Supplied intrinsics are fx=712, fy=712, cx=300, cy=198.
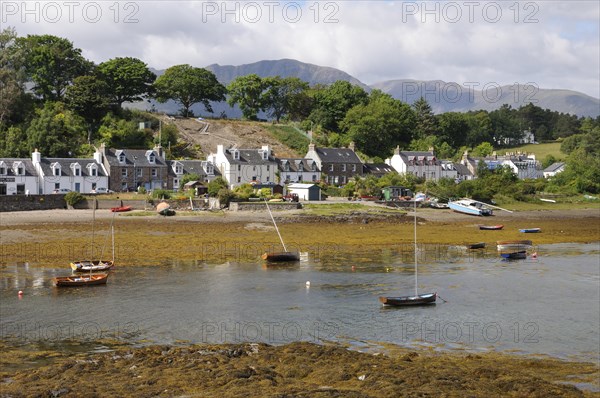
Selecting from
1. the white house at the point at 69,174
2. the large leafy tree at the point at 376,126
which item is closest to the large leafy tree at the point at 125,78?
the white house at the point at 69,174

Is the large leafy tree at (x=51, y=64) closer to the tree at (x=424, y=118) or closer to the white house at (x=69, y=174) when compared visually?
the white house at (x=69, y=174)

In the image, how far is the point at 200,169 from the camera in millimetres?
94500

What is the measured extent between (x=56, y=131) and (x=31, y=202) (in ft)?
64.3

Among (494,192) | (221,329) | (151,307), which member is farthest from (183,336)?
(494,192)

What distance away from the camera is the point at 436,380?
23.5m

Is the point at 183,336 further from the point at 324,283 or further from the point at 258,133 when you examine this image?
the point at 258,133

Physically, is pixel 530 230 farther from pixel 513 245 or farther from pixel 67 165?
pixel 67 165

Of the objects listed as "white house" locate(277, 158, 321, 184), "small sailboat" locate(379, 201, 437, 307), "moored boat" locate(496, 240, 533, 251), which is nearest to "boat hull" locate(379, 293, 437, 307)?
"small sailboat" locate(379, 201, 437, 307)

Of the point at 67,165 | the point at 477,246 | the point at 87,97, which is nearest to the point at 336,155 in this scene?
the point at 87,97

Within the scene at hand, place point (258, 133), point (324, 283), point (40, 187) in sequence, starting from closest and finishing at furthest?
point (324, 283), point (40, 187), point (258, 133)

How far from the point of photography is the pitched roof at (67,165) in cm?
8145

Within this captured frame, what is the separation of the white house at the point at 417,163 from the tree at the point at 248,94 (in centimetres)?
2914

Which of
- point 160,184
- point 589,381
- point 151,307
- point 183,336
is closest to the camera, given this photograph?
point 589,381

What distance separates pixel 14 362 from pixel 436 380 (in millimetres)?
15176
